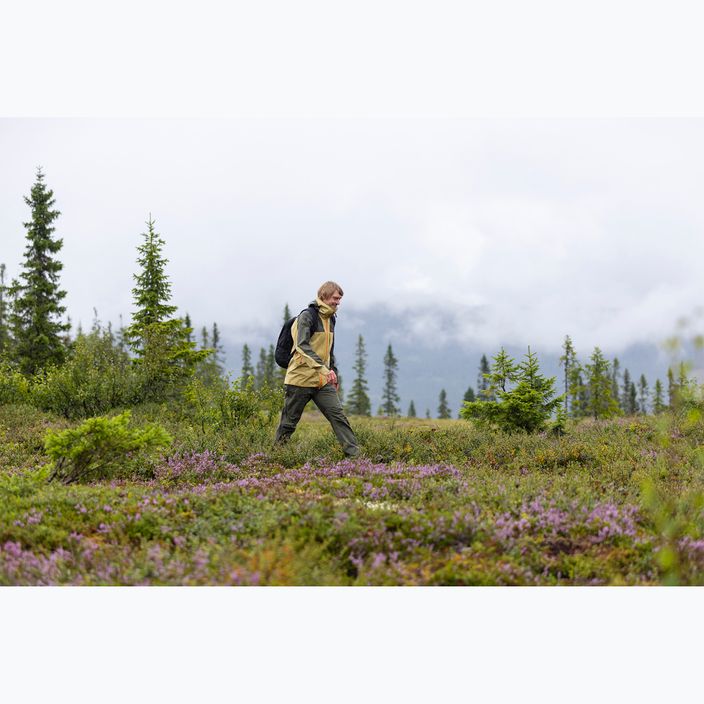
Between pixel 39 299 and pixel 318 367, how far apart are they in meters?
29.5

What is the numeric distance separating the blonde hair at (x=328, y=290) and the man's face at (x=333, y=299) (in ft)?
0.11

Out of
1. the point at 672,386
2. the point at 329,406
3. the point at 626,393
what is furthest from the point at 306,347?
the point at 626,393

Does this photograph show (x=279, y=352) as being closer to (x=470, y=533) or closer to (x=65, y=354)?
(x=470, y=533)

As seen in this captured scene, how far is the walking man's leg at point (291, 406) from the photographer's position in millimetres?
9344

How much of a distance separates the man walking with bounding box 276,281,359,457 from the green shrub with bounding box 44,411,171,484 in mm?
2499

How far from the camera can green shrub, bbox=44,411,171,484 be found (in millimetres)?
7039

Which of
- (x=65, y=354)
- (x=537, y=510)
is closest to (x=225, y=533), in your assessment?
(x=537, y=510)

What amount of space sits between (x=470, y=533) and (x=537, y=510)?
1.06 meters

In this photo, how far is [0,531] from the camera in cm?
517

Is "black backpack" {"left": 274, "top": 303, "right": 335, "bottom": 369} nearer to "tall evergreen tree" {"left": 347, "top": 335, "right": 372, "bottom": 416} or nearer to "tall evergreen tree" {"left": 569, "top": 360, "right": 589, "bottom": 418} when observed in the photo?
"tall evergreen tree" {"left": 569, "top": 360, "right": 589, "bottom": 418}

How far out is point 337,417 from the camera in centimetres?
914

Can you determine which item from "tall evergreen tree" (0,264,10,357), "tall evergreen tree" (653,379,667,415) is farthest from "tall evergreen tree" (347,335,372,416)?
"tall evergreen tree" (653,379,667,415)

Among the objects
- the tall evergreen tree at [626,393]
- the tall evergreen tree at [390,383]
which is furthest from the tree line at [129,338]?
the tall evergreen tree at [626,393]

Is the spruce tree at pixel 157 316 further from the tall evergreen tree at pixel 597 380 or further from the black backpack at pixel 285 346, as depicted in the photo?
the tall evergreen tree at pixel 597 380
